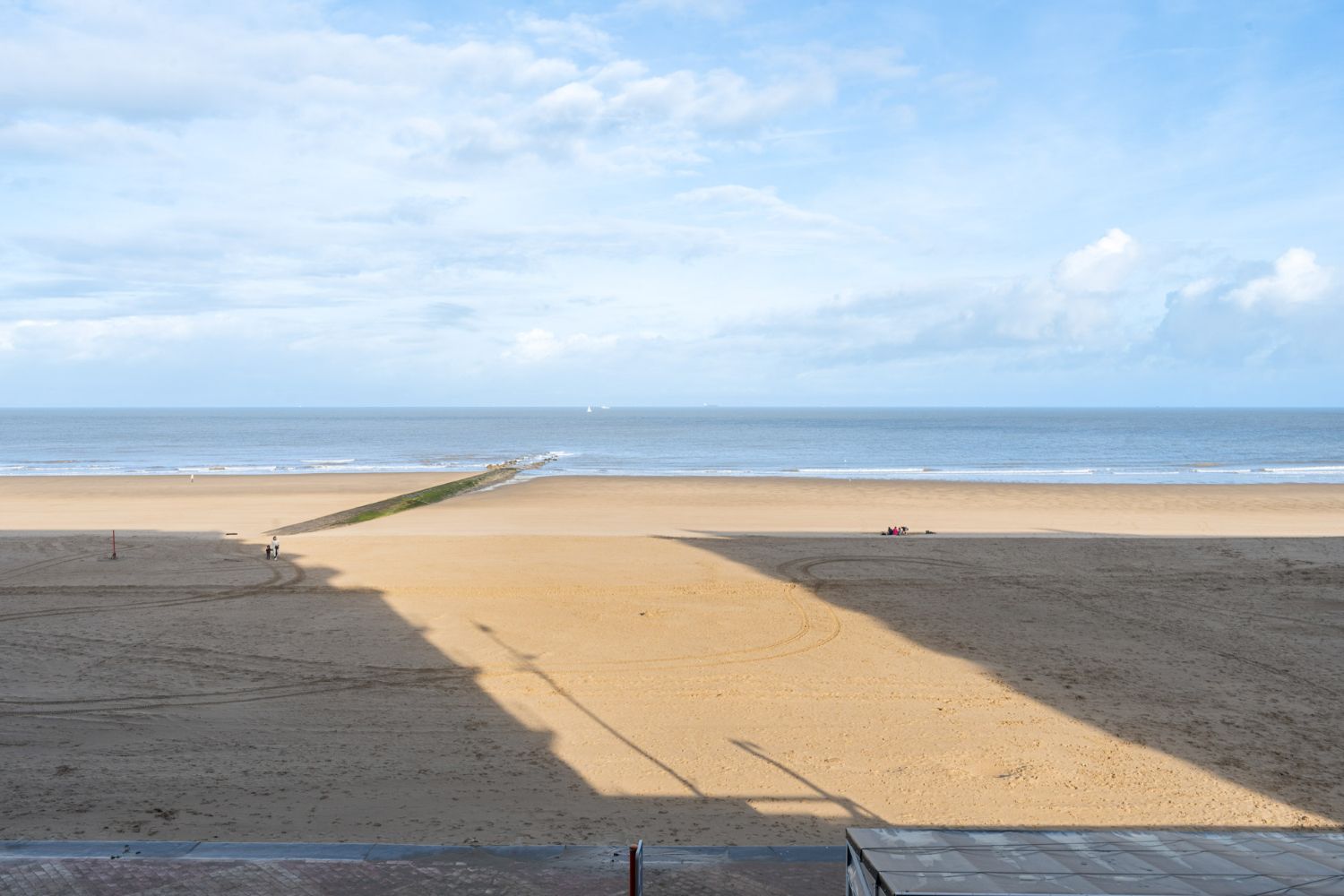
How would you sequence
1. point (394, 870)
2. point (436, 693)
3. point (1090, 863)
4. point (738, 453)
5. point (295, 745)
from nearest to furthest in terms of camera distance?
1. point (1090, 863)
2. point (394, 870)
3. point (295, 745)
4. point (436, 693)
5. point (738, 453)

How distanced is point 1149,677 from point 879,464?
4381 cm

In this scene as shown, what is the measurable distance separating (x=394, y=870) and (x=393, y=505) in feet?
77.7

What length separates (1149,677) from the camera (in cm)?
988

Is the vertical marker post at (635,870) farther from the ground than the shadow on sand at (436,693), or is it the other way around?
the vertical marker post at (635,870)

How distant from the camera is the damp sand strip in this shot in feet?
75.9

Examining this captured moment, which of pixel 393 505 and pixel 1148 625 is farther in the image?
pixel 393 505

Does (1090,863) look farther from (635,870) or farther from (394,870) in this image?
(394,870)

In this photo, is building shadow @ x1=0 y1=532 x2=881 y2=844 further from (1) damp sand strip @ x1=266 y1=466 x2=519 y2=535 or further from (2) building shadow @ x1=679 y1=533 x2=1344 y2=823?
(1) damp sand strip @ x1=266 y1=466 x2=519 y2=535

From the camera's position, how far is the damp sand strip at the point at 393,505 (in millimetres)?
23134

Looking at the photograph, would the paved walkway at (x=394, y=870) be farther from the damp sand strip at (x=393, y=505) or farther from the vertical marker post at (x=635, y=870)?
the damp sand strip at (x=393, y=505)

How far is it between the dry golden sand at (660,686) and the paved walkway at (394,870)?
0.45 metres

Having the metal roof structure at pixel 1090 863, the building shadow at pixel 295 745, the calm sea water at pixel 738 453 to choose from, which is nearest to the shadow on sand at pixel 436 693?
the building shadow at pixel 295 745

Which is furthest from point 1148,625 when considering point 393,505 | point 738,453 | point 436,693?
point 738,453

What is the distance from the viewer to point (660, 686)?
31.4 feet
